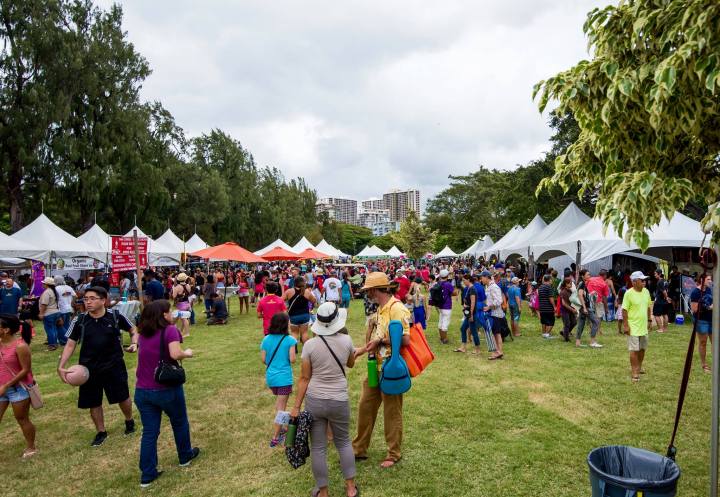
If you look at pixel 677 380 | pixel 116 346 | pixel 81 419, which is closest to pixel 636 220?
pixel 116 346

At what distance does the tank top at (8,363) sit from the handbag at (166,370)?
5.89ft

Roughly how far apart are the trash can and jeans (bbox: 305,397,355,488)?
1.88 m

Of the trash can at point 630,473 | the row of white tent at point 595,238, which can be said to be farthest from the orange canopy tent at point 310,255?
the trash can at point 630,473

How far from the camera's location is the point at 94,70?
27.1m

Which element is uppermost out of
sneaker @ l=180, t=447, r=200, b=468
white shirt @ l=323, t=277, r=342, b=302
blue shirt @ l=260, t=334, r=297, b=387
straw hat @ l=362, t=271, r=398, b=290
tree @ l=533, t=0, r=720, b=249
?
tree @ l=533, t=0, r=720, b=249

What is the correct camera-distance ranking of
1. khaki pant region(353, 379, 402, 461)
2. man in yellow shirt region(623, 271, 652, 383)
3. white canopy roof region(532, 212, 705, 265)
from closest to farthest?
khaki pant region(353, 379, 402, 461) → man in yellow shirt region(623, 271, 652, 383) → white canopy roof region(532, 212, 705, 265)

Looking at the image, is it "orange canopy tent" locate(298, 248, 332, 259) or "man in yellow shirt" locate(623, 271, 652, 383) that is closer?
"man in yellow shirt" locate(623, 271, 652, 383)

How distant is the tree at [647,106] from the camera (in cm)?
233

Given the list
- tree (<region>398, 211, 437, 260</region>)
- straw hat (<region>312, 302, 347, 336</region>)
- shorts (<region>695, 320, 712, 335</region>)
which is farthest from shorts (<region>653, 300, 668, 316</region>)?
tree (<region>398, 211, 437, 260</region>)

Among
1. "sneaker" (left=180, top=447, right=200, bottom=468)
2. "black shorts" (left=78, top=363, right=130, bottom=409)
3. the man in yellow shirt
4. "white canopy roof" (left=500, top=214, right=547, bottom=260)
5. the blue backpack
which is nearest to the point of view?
the blue backpack

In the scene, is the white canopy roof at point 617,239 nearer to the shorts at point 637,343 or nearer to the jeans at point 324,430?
the shorts at point 637,343

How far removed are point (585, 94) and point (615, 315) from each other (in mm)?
12902

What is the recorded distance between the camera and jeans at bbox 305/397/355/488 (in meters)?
3.58

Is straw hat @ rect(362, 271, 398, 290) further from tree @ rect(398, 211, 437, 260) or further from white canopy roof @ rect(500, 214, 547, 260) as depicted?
tree @ rect(398, 211, 437, 260)
